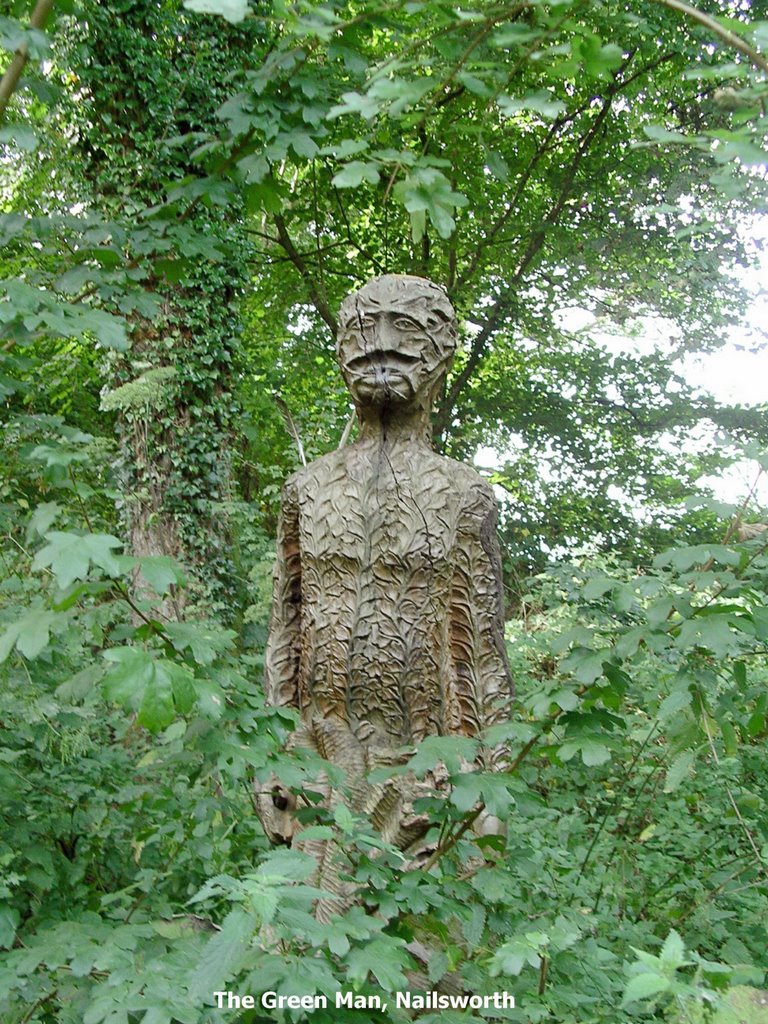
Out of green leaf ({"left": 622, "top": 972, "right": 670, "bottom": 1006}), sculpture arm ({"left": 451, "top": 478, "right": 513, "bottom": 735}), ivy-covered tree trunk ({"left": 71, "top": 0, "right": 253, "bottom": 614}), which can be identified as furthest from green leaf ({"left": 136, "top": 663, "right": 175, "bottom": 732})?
ivy-covered tree trunk ({"left": 71, "top": 0, "right": 253, "bottom": 614})

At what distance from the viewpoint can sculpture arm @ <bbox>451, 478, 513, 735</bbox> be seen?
330cm

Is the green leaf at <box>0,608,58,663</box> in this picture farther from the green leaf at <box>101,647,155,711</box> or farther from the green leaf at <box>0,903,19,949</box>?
the green leaf at <box>0,903,19,949</box>

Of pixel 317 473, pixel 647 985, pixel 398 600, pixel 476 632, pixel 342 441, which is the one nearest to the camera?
pixel 647 985

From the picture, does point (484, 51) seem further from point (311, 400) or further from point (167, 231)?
point (311, 400)

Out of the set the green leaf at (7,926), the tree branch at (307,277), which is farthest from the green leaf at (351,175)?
the tree branch at (307,277)

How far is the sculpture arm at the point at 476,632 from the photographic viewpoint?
130 inches

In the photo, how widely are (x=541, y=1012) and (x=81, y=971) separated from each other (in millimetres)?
1115

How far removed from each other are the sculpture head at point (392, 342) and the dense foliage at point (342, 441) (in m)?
0.33

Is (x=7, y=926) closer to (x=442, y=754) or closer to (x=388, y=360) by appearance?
(x=442, y=754)

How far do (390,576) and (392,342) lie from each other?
788 millimetres

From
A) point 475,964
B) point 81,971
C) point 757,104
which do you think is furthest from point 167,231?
point 475,964

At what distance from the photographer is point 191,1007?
203 centimetres

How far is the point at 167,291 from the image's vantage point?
7.42 metres

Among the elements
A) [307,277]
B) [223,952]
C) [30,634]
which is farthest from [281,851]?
[307,277]
